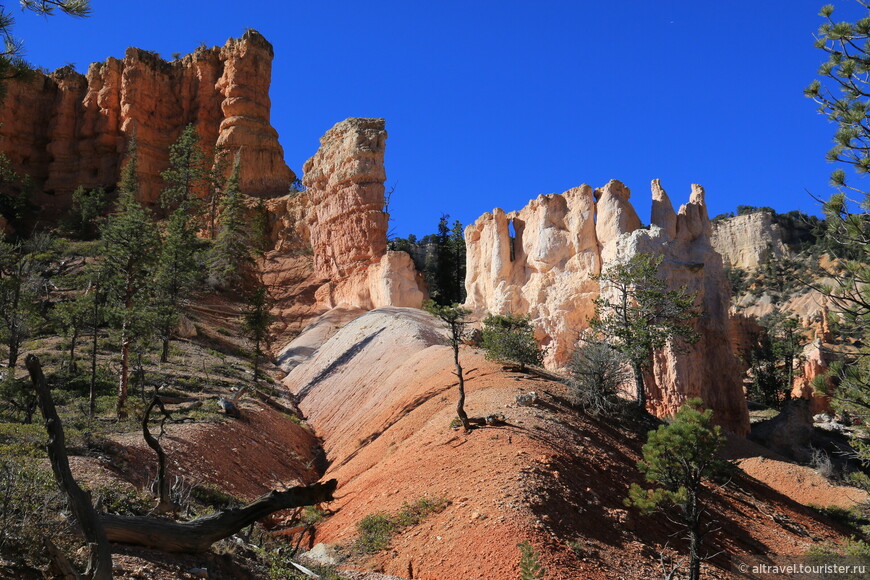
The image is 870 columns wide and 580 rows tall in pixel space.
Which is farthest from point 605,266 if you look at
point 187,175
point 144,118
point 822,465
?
point 144,118

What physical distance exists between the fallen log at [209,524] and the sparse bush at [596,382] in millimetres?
11311

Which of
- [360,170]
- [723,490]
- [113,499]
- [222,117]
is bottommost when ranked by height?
[723,490]

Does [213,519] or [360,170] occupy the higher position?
[360,170]

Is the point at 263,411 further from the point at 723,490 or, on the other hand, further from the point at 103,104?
the point at 103,104

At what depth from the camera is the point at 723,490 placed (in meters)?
16.0

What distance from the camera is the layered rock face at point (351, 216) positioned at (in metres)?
42.5

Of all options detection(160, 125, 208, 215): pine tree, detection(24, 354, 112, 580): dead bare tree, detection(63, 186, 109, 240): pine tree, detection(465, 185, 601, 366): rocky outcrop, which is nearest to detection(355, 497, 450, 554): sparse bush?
detection(24, 354, 112, 580): dead bare tree

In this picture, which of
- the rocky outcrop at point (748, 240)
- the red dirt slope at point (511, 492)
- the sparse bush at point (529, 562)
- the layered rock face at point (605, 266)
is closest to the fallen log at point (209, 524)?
the sparse bush at point (529, 562)

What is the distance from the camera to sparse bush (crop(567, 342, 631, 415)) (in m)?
17.7

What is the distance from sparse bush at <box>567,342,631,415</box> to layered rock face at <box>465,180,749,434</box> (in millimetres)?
5146

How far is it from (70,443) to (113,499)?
4.78 m

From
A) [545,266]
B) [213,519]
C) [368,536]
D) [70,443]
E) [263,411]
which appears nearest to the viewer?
[213,519]

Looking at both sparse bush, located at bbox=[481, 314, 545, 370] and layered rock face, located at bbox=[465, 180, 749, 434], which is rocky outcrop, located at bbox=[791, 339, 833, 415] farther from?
sparse bush, located at bbox=[481, 314, 545, 370]

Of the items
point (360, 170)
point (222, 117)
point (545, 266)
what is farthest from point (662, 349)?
point (222, 117)
